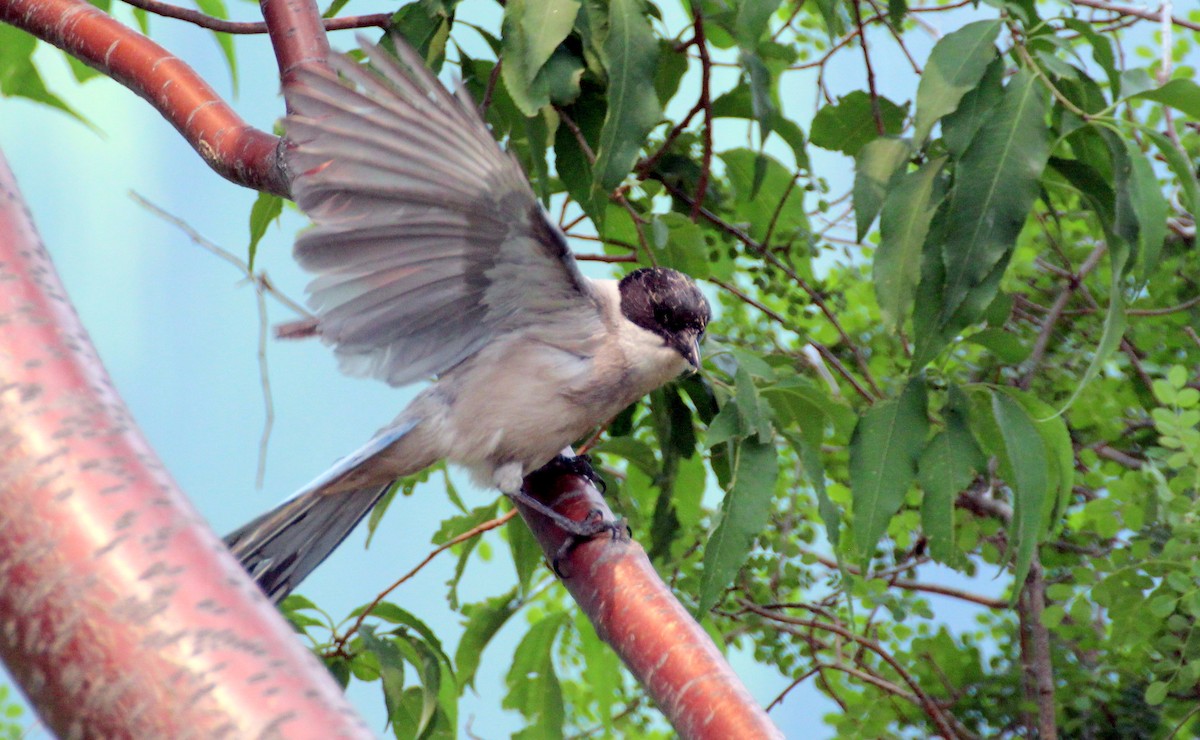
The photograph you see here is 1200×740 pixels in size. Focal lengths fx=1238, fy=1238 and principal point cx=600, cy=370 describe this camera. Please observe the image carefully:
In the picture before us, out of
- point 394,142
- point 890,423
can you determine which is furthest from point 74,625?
point 890,423

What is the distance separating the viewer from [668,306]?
1.38 meters

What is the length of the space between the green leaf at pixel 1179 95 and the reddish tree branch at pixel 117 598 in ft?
3.66

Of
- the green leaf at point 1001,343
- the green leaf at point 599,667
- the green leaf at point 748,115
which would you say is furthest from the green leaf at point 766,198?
the green leaf at point 599,667

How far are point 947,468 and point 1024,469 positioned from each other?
88 mm

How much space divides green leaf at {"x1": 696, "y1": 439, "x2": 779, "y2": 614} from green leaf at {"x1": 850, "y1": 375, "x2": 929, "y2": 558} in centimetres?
13

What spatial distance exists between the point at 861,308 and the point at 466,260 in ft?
5.52

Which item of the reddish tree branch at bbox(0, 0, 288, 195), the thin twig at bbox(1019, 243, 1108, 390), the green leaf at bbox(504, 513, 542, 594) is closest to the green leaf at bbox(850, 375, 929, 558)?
the green leaf at bbox(504, 513, 542, 594)

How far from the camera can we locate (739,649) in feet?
8.02

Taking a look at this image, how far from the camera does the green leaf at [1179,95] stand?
1301 mm

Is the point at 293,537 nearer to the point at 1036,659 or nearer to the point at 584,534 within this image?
the point at 584,534

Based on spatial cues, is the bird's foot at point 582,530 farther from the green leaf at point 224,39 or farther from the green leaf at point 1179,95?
the green leaf at point 224,39

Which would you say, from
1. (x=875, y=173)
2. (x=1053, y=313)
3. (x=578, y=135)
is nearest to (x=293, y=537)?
(x=578, y=135)

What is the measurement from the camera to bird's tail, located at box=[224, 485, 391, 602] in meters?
1.33

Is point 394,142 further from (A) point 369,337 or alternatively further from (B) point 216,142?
(B) point 216,142
